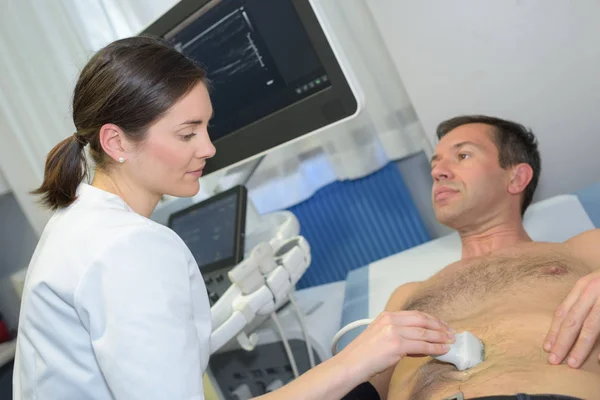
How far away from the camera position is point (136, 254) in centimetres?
74

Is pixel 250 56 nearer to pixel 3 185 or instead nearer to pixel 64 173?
pixel 64 173

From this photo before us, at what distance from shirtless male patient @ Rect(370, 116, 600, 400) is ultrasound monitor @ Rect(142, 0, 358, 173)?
37cm

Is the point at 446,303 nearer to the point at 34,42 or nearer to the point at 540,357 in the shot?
the point at 540,357

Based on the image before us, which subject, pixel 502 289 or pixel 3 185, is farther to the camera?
pixel 3 185

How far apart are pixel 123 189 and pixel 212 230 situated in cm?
A: 63

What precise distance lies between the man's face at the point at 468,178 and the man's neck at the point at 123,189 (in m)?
0.79

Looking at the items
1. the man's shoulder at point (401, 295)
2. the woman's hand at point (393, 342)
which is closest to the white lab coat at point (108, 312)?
the woman's hand at point (393, 342)

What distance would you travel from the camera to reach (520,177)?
143 centimetres

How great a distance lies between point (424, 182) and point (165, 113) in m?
1.17

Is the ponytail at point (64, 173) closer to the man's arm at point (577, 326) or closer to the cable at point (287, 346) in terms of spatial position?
the cable at point (287, 346)

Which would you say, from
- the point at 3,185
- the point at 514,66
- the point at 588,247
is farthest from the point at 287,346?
the point at 3,185

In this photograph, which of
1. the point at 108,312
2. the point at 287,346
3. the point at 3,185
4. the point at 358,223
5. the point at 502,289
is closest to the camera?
the point at 108,312

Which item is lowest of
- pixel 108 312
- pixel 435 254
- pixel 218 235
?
pixel 435 254

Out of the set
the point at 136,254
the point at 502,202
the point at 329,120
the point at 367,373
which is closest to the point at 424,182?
the point at 502,202
